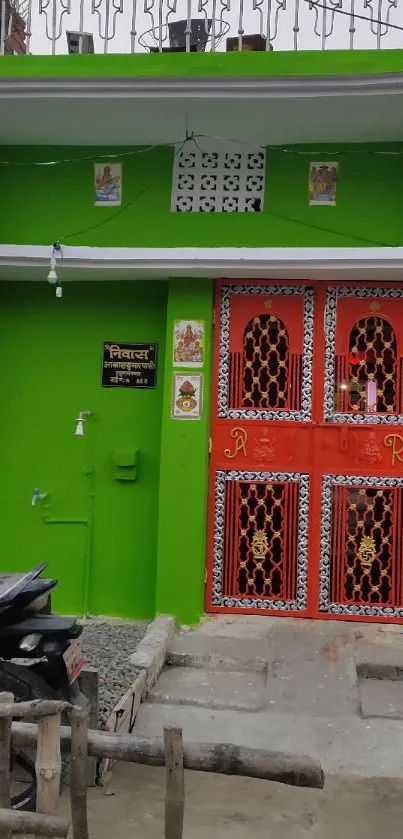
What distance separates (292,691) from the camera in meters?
4.57

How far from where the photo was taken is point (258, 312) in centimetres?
577

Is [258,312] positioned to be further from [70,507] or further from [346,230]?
[70,507]

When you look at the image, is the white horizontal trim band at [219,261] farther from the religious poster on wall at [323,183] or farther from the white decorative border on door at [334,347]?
the religious poster on wall at [323,183]

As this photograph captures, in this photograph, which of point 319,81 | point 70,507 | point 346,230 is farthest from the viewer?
point 70,507

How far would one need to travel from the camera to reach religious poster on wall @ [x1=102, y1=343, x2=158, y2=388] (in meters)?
5.97

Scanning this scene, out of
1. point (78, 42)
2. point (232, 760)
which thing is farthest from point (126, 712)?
point (78, 42)

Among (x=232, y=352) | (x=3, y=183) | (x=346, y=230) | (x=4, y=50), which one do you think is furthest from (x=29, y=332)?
(x=346, y=230)

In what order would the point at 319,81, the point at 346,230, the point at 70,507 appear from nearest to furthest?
1. the point at 319,81
2. the point at 346,230
3. the point at 70,507

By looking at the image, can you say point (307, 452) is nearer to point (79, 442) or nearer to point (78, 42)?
point (79, 442)

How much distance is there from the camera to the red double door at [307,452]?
5.66 metres

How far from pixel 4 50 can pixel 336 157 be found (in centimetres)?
284

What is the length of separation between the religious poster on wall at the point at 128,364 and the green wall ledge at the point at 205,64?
209 cm

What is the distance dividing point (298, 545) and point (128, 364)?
207 centimetres

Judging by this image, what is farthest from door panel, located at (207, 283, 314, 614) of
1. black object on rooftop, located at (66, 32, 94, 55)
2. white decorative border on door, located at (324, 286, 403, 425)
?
black object on rooftop, located at (66, 32, 94, 55)
